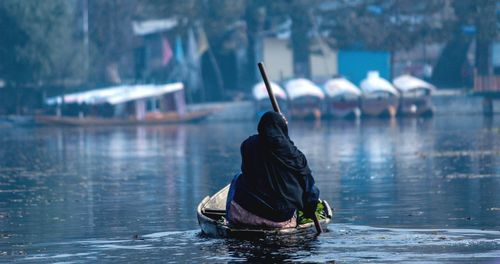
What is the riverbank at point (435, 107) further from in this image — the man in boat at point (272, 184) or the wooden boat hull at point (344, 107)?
the man in boat at point (272, 184)

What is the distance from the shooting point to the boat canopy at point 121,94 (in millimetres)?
77512

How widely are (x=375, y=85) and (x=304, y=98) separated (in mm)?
4924

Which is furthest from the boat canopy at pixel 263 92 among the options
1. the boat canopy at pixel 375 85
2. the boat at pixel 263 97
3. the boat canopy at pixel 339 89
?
the boat canopy at pixel 375 85

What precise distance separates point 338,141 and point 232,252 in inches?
1340

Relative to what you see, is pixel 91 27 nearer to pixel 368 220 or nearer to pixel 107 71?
pixel 107 71

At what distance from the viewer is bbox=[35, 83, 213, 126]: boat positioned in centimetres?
7831

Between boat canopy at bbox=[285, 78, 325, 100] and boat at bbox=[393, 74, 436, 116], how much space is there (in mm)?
4681

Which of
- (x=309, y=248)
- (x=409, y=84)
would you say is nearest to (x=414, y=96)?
(x=409, y=84)

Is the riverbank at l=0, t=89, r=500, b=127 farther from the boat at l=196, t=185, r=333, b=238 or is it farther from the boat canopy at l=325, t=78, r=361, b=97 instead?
the boat at l=196, t=185, r=333, b=238

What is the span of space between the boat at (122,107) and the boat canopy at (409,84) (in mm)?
10896

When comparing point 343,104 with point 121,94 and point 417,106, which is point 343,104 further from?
point 121,94

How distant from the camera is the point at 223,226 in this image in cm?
1814

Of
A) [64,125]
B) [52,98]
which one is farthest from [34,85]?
[64,125]

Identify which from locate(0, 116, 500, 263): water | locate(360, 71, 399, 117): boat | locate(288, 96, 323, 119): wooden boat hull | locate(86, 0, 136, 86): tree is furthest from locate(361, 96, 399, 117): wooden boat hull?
locate(0, 116, 500, 263): water
